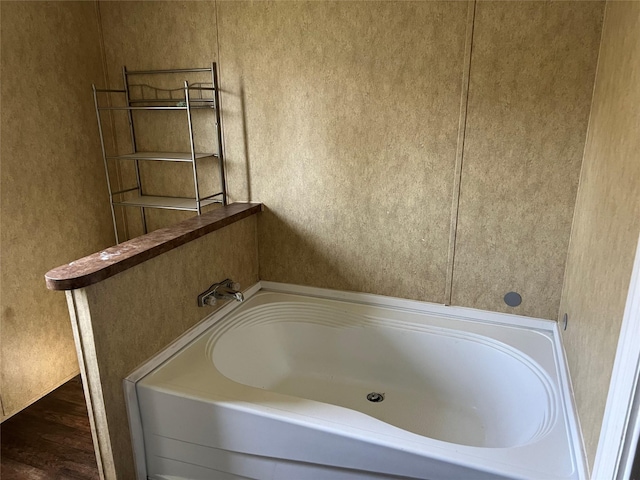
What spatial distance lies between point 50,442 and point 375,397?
1.47m

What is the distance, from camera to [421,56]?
2.05 metres

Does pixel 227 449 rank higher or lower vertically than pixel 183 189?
lower

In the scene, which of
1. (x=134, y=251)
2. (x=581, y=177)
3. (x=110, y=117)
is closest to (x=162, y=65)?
(x=110, y=117)

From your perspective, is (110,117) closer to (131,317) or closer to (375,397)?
(131,317)

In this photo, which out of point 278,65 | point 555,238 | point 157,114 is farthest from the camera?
point 157,114

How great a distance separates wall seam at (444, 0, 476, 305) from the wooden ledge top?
1.00 meters

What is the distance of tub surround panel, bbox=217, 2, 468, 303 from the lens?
2072mm

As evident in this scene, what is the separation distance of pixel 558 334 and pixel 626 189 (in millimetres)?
1043

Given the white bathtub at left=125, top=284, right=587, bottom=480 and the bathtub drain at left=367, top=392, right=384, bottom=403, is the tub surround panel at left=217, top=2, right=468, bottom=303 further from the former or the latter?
the bathtub drain at left=367, top=392, right=384, bottom=403

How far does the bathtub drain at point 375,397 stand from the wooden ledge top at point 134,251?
42.0 inches

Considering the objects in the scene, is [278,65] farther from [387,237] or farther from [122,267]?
[122,267]

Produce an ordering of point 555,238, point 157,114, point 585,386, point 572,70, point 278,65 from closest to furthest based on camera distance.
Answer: point 585,386 → point 572,70 → point 555,238 → point 278,65 → point 157,114

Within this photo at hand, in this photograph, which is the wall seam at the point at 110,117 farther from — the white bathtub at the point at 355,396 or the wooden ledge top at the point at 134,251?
the white bathtub at the point at 355,396

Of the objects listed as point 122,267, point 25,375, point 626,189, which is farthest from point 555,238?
point 25,375
